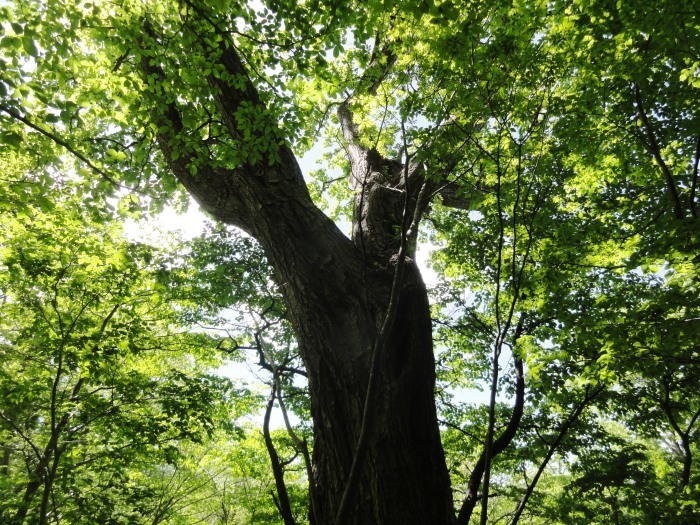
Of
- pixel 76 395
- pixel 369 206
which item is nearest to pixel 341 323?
pixel 369 206

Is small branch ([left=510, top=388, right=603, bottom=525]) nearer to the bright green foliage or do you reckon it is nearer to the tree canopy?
the tree canopy

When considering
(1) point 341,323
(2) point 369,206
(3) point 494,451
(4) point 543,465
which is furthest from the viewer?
(3) point 494,451

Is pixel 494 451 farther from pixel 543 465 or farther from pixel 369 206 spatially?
pixel 369 206

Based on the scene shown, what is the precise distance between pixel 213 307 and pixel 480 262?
195 inches

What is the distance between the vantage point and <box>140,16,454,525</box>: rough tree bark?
8.44 feet

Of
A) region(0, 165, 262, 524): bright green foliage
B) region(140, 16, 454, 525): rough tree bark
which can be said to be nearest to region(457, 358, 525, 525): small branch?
region(140, 16, 454, 525): rough tree bark

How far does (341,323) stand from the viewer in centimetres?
316

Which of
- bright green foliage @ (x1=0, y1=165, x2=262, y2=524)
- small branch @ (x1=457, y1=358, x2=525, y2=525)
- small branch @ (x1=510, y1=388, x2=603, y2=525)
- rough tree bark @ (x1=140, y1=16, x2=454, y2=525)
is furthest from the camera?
bright green foliage @ (x1=0, y1=165, x2=262, y2=524)

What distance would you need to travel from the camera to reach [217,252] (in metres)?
6.12

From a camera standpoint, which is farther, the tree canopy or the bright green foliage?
the bright green foliage

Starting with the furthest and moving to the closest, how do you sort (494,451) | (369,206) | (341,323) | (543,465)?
(494,451)
(369,206)
(341,323)
(543,465)

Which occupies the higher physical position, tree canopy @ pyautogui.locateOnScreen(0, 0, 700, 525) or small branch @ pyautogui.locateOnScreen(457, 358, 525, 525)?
tree canopy @ pyautogui.locateOnScreen(0, 0, 700, 525)

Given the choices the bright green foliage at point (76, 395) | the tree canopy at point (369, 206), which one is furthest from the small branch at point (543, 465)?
the bright green foliage at point (76, 395)

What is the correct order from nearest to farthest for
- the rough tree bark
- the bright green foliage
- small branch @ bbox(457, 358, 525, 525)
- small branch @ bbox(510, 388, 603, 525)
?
small branch @ bbox(510, 388, 603, 525), the rough tree bark, small branch @ bbox(457, 358, 525, 525), the bright green foliage
